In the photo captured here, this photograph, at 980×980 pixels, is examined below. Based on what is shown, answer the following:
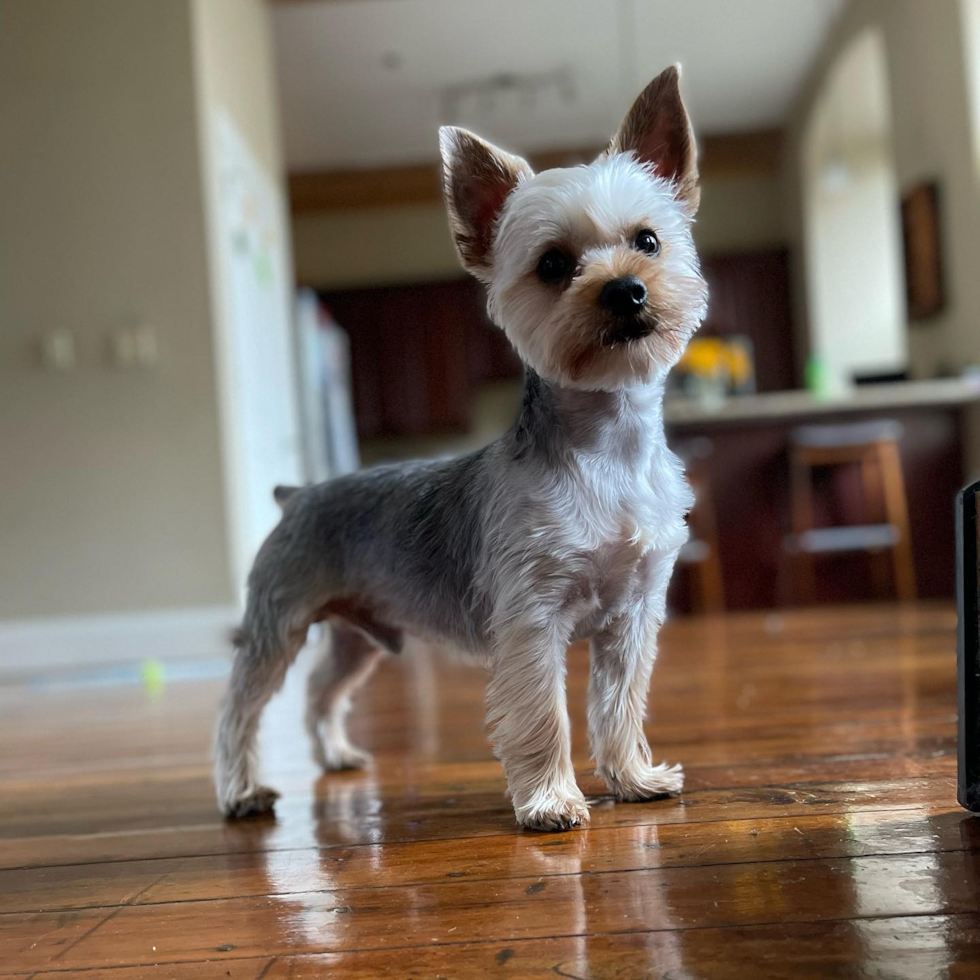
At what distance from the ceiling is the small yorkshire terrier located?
5.29 meters

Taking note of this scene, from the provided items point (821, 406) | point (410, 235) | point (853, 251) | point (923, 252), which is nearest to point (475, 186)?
point (821, 406)

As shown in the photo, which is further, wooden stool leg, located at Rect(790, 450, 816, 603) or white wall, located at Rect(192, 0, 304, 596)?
wooden stool leg, located at Rect(790, 450, 816, 603)

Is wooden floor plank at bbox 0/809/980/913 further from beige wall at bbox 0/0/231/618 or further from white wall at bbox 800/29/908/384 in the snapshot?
white wall at bbox 800/29/908/384

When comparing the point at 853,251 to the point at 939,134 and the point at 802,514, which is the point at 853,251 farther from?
the point at 802,514

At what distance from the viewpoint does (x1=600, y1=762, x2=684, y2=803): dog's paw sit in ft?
5.20

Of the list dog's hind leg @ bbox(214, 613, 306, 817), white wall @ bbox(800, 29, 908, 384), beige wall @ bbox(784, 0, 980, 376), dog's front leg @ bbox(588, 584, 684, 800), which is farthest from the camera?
white wall @ bbox(800, 29, 908, 384)

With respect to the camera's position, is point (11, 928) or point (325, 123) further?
point (325, 123)

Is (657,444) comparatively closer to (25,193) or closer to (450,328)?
(25,193)

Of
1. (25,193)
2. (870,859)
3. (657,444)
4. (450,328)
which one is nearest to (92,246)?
(25,193)

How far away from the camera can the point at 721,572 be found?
5797 millimetres

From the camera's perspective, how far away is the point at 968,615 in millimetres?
1287

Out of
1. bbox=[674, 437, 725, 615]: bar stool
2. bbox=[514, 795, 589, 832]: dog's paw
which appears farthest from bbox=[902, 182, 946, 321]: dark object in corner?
bbox=[514, 795, 589, 832]: dog's paw

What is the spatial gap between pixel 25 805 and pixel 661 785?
4.00ft

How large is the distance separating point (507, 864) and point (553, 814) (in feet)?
0.45
